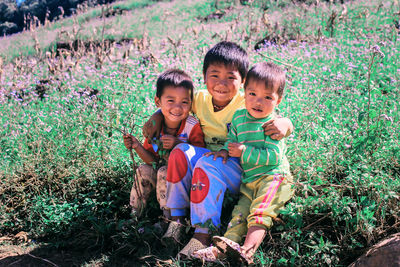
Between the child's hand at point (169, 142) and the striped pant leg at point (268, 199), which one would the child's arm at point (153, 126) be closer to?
the child's hand at point (169, 142)

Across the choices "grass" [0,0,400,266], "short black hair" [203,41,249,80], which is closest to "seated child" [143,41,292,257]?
"short black hair" [203,41,249,80]

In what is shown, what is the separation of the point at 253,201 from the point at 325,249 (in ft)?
1.75

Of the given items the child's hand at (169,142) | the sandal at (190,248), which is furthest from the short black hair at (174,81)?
the sandal at (190,248)

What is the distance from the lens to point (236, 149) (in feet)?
8.34

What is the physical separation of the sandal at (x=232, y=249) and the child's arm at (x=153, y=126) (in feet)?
3.38

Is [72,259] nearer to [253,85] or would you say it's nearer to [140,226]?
[140,226]

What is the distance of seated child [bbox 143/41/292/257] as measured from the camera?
8.38 feet

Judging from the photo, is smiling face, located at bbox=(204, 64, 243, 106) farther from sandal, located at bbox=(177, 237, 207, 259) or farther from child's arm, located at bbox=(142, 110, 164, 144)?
sandal, located at bbox=(177, 237, 207, 259)

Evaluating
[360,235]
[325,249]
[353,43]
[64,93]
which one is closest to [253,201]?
[325,249]

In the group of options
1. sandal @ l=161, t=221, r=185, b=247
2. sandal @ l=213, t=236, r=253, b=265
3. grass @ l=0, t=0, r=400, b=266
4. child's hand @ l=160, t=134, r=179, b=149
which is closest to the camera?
sandal @ l=213, t=236, r=253, b=265

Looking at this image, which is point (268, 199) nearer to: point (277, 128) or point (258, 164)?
point (258, 164)

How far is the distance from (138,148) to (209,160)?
620 millimetres

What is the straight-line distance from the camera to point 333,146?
2920 millimetres

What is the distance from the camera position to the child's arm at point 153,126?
297 centimetres
